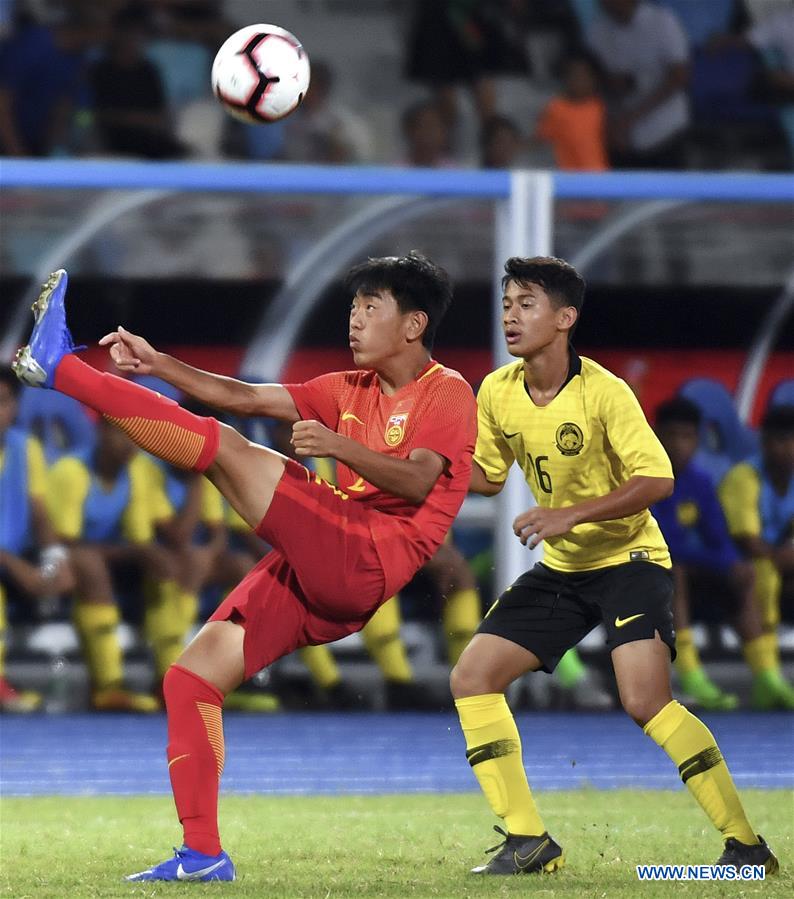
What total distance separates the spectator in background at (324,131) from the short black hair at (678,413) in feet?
9.13

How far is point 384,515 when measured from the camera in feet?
15.8

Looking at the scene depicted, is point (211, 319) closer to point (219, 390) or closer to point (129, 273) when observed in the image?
point (129, 273)

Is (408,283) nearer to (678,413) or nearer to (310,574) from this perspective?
(310,574)

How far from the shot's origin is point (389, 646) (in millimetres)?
9977

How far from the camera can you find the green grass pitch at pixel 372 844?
15.1 ft

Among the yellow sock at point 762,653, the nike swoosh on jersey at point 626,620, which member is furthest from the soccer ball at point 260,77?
the yellow sock at point 762,653

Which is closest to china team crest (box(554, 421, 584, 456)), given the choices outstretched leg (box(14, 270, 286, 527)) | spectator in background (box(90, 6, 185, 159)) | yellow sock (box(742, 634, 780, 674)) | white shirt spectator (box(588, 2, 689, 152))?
outstretched leg (box(14, 270, 286, 527))

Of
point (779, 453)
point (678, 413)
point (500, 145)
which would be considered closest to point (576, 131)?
point (500, 145)

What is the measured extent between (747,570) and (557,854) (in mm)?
5819

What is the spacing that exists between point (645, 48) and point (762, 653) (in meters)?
4.60

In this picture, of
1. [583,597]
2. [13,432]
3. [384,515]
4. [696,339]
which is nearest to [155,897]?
[384,515]

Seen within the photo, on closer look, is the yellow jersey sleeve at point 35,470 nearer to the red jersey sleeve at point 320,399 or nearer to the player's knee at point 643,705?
the red jersey sleeve at point 320,399

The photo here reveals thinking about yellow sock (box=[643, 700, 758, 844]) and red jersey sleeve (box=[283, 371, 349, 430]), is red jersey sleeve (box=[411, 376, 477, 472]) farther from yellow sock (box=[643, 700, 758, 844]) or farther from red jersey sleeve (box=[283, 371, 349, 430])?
yellow sock (box=[643, 700, 758, 844])

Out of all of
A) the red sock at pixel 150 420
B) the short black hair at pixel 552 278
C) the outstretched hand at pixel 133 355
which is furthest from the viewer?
the short black hair at pixel 552 278
